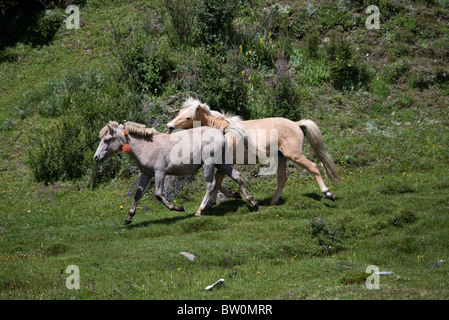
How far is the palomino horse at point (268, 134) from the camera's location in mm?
16609

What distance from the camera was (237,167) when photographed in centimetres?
2080

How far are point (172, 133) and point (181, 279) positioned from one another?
18.5ft

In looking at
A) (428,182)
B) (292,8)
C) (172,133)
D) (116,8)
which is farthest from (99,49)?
(428,182)

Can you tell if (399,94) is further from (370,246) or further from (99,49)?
(99,49)

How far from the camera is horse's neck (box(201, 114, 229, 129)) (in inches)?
672

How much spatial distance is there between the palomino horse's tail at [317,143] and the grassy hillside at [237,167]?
2.59 feet

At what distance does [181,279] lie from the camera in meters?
11.8

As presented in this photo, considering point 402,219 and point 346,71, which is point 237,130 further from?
point 346,71

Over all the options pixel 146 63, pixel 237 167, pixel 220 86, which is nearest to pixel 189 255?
pixel 237 167

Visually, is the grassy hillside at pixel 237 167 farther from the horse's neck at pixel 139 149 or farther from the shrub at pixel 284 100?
the horse's neck at pixel 139 149

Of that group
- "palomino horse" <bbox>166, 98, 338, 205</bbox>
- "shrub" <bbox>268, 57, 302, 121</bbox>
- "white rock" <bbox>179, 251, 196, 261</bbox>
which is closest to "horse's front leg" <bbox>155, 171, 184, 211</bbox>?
"palomino horse" <bbox>166, 98, 338, 205</bbox>

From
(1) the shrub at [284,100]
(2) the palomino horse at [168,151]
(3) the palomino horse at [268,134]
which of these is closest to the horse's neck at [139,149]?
(2) the palomino horse at [168,151]

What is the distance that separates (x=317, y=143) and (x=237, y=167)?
4.45m

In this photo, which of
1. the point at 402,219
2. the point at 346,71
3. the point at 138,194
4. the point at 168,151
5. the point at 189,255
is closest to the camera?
the point at 189,255
